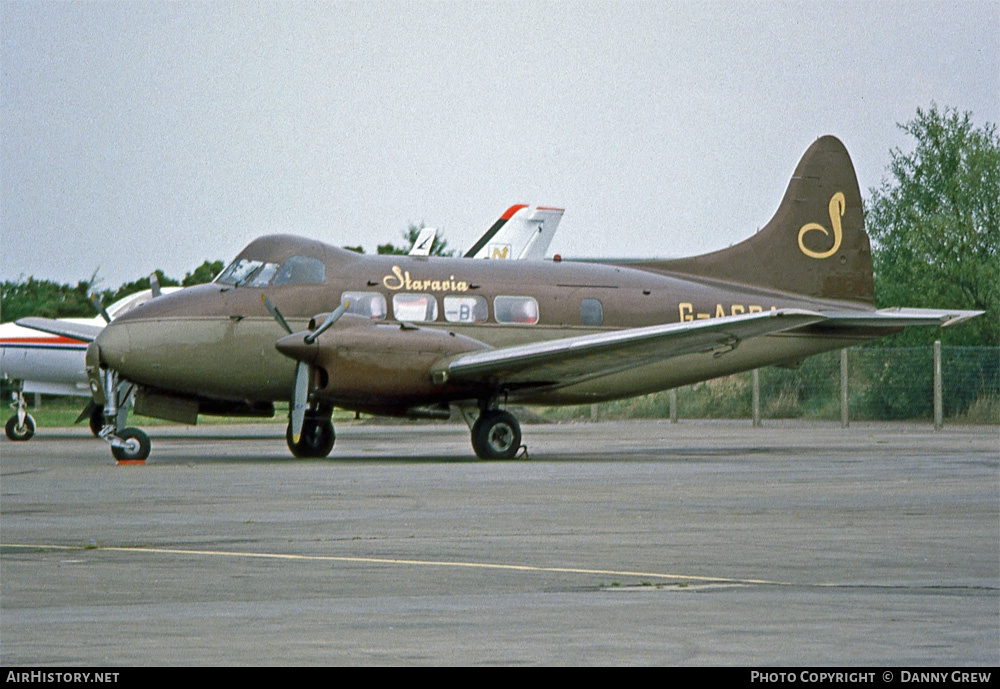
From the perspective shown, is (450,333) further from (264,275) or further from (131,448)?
(131,448)

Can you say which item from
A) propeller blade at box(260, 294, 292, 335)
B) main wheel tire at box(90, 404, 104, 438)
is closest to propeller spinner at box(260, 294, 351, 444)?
propeller blade at box(260, 294, 292, 335)

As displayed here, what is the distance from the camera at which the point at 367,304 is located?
72.0 ft

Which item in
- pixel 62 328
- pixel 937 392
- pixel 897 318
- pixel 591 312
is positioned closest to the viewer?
pixel 897 318

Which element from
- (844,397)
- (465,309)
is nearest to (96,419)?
(465,309)

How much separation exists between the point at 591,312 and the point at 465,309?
2.12m

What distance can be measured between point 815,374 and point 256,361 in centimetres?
2199

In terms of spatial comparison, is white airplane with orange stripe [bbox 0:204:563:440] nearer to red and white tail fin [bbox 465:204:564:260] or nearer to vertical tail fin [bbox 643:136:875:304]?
vertical tail fin [bbox 643:136:875:304]

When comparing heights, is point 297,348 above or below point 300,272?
below

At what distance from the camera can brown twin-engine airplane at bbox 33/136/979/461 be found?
67.3 ft

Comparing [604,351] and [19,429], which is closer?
[604,351]

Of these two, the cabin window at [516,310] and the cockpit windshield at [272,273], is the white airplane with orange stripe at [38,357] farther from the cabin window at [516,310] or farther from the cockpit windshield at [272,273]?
the cabin window at [516,310]

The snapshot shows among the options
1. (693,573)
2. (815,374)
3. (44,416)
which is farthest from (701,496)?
(44,416)

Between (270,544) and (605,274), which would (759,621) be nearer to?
(270,544)

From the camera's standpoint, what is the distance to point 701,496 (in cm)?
1416
